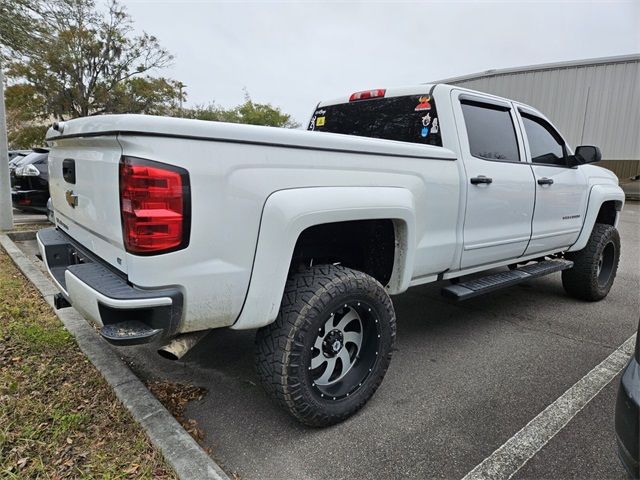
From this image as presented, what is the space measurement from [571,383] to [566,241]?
1845 millimetres

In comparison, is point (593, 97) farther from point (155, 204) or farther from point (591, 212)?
point (155, 204)

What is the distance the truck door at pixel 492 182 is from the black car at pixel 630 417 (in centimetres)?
163

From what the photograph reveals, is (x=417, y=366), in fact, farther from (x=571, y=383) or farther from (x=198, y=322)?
(x=198, y=322)

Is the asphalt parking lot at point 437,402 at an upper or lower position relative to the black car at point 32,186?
lower

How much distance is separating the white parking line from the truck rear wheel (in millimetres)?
746

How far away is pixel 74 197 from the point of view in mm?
2525

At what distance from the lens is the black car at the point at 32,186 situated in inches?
299

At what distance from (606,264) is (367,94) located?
3.63 m

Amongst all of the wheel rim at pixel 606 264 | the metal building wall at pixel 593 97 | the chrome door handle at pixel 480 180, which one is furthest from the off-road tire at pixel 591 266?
the metal building wall at pixel 593 97

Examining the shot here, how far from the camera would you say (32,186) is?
7.68 meters

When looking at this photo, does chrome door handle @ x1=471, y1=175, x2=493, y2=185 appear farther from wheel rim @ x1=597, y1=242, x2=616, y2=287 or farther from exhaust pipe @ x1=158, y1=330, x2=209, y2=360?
wheel rim @ x1=597, y1=242, x2=616, y2=287

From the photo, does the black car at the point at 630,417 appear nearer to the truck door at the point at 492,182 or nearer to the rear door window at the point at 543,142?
the truck door at the point at 492,182

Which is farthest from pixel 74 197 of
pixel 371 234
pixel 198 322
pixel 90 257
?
pixel 371 234

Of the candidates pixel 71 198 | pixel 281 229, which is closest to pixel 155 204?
pixel 281 229
